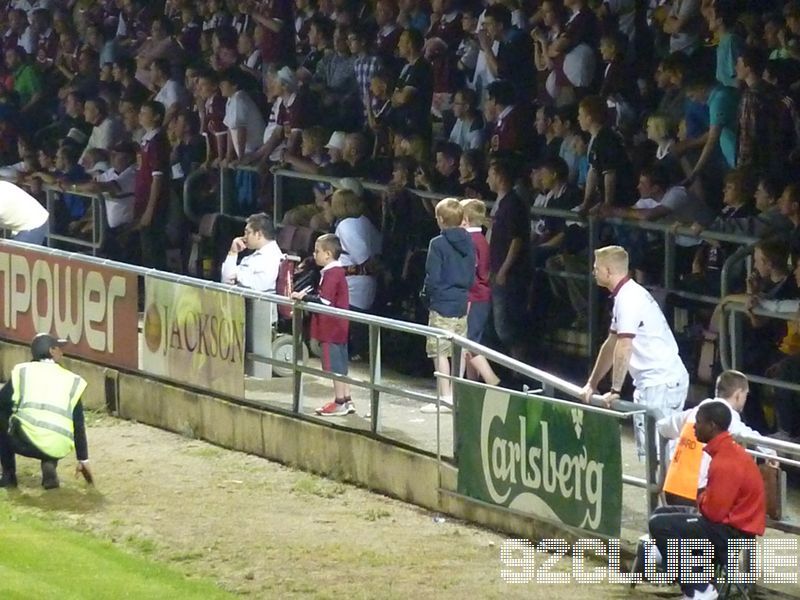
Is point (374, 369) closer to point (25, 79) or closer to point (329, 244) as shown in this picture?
point (329, 244)

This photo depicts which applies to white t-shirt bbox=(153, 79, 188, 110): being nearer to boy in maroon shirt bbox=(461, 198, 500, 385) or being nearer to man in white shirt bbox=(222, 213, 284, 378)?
man in white shirt bbox=(222, 213, 284, 378)

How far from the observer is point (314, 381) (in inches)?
489

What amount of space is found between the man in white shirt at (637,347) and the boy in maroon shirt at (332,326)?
257cm

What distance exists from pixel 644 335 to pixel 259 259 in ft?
13.3

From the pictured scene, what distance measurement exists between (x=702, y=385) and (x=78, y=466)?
4225 mm

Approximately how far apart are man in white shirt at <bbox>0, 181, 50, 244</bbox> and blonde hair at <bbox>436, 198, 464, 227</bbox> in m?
5.93

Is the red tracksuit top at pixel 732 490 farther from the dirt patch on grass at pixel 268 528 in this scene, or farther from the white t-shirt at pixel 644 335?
the white t-shirt at pixel 644 335

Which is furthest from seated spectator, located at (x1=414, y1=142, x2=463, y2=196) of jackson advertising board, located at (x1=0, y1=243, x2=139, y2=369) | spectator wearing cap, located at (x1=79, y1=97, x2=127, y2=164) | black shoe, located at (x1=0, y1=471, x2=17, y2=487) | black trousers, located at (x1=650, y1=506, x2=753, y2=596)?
black trousers, located at (x1=650, y1=506, x2=753, y2=596)

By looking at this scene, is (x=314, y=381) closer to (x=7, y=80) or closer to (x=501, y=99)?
(x=501, y=99)

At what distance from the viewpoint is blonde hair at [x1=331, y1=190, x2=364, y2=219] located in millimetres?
14312

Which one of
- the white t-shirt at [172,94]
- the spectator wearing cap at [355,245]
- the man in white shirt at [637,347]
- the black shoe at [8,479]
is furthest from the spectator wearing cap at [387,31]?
the man in white shirt at [637,347]

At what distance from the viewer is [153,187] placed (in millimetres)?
17484

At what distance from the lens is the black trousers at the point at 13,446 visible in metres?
11.7

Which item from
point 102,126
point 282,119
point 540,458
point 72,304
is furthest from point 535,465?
point 102,126
